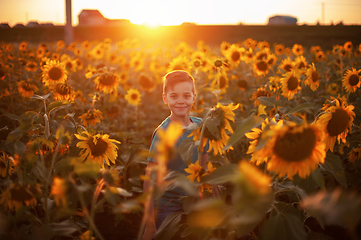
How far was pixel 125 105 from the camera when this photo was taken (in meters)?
5.58

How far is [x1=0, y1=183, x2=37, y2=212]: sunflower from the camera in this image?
863mm

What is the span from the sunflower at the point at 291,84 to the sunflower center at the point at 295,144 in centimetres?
204

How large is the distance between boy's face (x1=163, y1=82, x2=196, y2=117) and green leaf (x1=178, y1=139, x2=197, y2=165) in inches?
32.3

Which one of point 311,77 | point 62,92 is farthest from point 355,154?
point 62,92

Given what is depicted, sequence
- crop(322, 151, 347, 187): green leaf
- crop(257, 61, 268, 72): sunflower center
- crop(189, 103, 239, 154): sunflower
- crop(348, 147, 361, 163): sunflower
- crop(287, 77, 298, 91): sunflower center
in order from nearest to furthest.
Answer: crop(189, 103, 239, 154): sunflower < crop(322, 151, 347, 187): green leaf < crop(348, 147, 361, 163): sunflower < crop(287, 77, 298, 91): sunflower center < crop(257, 61, 268, 72): sunflower center

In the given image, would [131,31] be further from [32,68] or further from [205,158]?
[205,158]

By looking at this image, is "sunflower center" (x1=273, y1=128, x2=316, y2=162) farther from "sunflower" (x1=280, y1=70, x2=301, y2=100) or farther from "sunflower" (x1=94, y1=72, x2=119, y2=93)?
"sunflower" (x1=94, y1=72, x2=119, y2=93)

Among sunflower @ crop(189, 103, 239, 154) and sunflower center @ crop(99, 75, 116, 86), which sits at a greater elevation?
sunflower center @ crop(99, 75, 116, 86)

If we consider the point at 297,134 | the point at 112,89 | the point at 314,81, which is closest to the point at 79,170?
the point at 297,134

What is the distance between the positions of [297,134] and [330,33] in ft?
90.5

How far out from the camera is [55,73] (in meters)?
3.06

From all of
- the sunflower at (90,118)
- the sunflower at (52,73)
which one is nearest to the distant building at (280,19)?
the sunflower at (52,73)

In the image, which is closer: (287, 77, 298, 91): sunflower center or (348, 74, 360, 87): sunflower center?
(287, 77, 298, 91): sunflower center

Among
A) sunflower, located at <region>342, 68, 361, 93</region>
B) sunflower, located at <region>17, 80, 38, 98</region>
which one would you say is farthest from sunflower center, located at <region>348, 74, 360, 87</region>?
sunflower, located at <region>17, 80, 38, 98</region>
